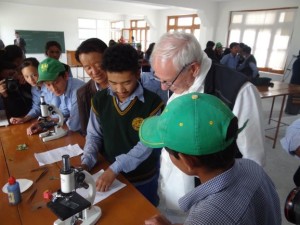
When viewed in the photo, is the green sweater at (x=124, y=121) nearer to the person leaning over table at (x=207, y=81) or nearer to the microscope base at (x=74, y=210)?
the person leaning over table at (x=207, y=81)

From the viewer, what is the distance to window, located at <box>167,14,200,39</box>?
972cm

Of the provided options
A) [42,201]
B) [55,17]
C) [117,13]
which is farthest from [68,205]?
[55,17]

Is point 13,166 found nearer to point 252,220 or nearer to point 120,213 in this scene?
point 120,213

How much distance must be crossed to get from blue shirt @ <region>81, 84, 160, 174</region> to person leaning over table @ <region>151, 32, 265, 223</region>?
0.24 m

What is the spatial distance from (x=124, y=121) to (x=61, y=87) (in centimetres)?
89

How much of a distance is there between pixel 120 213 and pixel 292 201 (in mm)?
669

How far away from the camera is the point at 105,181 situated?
3.86 ft

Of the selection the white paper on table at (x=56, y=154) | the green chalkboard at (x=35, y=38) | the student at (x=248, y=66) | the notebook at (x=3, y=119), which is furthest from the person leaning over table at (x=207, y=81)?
the green chalkboard at (x=35, y=38)

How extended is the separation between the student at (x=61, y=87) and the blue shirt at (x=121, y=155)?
0.48 m

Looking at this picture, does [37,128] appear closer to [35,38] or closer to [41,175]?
[41,175]

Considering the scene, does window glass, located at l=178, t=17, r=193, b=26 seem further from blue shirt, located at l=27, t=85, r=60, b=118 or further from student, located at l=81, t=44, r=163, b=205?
student, located at l=81, t=44, r=163, b=205

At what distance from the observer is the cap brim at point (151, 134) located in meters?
0.77

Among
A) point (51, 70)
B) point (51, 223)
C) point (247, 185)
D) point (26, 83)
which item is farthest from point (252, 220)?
point (26, 83)

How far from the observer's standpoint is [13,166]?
1405 mm
